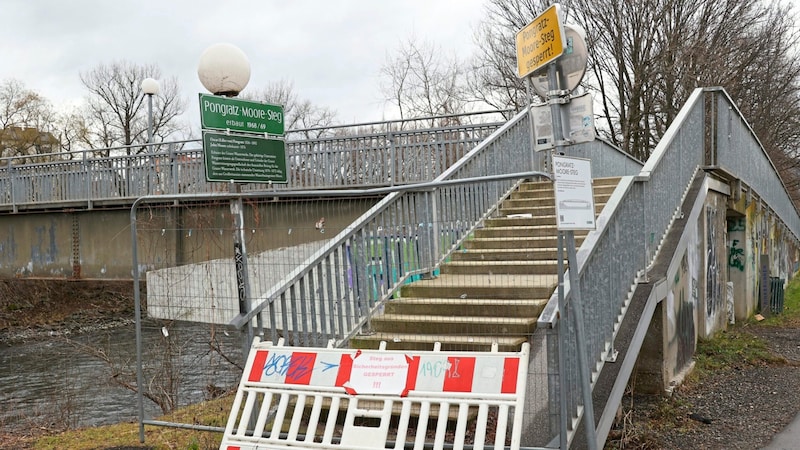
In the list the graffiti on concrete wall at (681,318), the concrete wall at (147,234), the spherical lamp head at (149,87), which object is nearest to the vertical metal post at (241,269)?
the concrete wall at (147,234)

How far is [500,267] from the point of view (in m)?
7.71

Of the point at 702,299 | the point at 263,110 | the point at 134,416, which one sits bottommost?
the point at 134,416

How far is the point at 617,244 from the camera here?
6332 mm

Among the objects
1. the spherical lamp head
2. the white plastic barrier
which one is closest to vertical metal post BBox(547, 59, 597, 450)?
the white plastic barrier

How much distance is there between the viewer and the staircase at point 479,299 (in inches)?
244

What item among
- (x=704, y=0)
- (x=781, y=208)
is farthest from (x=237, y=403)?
(x=704, y=0)

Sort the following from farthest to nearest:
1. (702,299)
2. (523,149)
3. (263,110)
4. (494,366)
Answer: (523,149)
(702,299)
(263,110)
(494,366)

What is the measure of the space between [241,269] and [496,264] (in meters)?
2.97

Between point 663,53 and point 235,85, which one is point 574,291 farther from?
point 663,53

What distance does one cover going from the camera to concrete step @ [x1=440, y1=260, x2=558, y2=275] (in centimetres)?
743

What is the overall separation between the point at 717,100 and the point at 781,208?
876cm

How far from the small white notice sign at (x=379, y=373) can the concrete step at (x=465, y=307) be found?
1.77 meters

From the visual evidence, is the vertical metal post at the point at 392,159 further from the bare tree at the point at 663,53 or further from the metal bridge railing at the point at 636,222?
the bare tree at the point at 663,53

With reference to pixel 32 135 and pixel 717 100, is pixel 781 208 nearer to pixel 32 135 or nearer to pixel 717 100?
pixel 717 100
